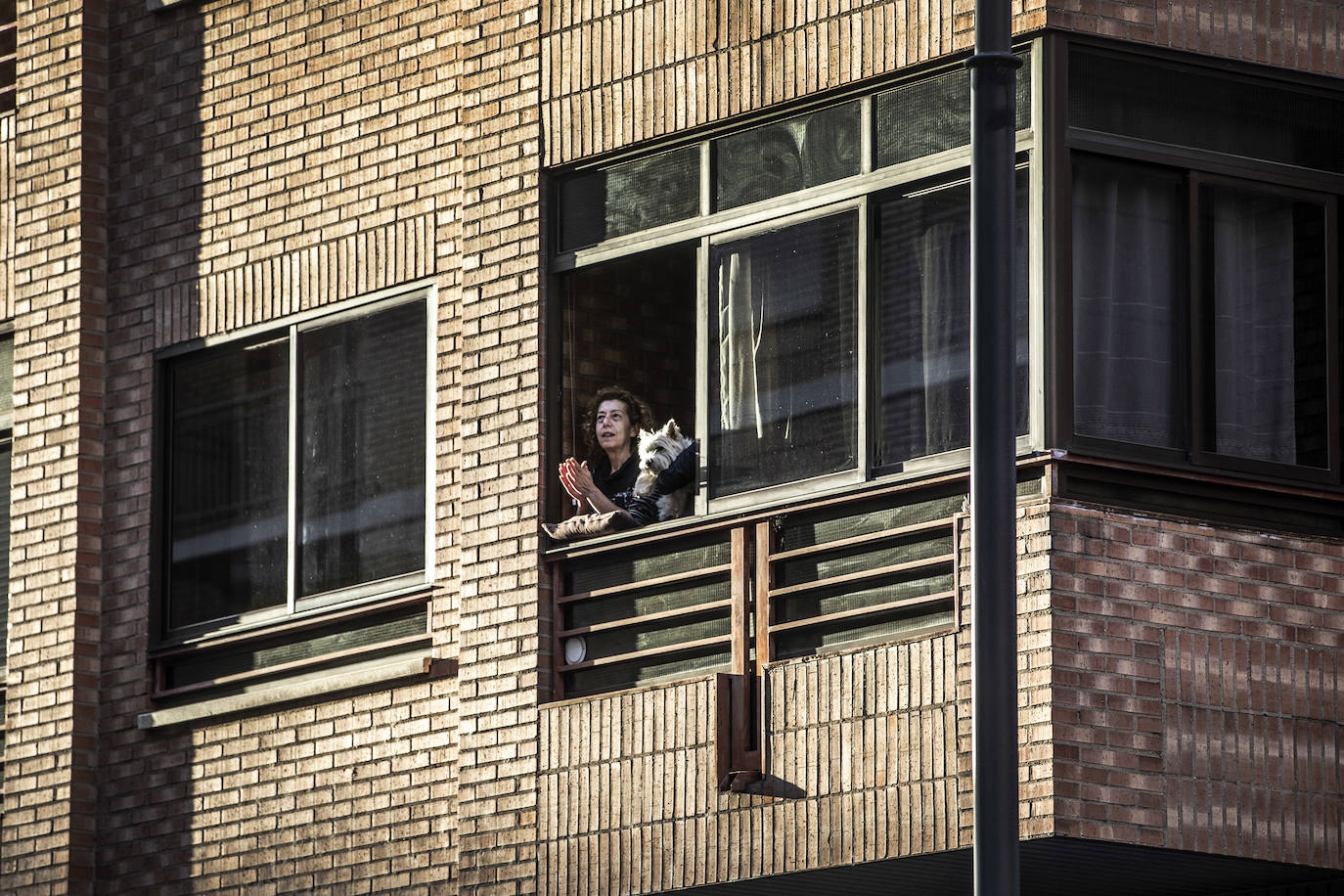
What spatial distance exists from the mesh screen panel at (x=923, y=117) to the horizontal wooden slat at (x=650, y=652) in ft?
7.61

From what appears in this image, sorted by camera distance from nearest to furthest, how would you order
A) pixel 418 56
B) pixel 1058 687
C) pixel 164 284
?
pixel 1058 687
pixel 418 56
pixel 164 284

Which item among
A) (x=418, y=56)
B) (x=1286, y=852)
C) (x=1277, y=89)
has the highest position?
(x=418, y=56)

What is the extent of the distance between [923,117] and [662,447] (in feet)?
6.95

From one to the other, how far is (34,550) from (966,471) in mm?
6264

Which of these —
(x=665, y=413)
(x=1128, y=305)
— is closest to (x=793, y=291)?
(x=665, y=413)

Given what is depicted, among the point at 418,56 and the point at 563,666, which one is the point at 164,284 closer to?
the point at 418,56

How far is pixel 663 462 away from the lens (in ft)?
44.6

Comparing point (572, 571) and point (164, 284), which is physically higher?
point (164, 284)

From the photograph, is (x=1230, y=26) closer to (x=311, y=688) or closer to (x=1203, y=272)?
(x=1203, y=272)

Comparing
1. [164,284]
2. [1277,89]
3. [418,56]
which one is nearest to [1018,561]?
[1277,89]

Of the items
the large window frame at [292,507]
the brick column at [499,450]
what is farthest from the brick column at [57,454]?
the brick column at [499,450]

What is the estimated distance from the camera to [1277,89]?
12695 millimetres

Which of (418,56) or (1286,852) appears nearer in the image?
(1286,852)

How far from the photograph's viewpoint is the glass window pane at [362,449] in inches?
575
